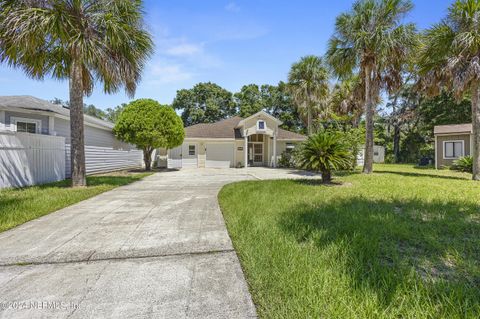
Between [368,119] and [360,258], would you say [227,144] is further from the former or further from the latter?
[360,258]

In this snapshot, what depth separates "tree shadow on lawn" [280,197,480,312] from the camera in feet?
8.37

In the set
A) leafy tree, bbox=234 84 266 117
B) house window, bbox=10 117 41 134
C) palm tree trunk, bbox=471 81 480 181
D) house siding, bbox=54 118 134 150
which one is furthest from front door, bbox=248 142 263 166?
house window, bbox=10 117 41 134

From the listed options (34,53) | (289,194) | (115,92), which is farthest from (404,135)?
(34,53)

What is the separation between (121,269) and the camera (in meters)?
3.08

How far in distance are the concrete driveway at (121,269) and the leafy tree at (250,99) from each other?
106 ft

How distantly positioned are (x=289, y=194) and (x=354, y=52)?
984 cm

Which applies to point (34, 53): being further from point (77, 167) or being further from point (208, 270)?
point (208, 270)

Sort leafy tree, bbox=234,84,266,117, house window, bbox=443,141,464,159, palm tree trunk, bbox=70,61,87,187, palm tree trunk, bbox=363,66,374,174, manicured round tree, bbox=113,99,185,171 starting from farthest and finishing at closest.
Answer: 1. leafy tree, bbox=234,84,266,117
2. house window, bbox=443,141,464,159
3. manicured round tree, bbox=113,99,185,171
4. palm tree trunk, bbox=363,66,374,174
5. palm tree trunk, bbox=70,61,87,187

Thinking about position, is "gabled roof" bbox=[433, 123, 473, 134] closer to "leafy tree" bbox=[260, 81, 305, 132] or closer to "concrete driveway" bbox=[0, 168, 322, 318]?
"leafy tree" bbox=[260, 81, 305, 132]

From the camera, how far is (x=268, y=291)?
8.20 feet

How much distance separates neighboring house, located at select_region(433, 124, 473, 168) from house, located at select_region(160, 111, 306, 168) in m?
10.6

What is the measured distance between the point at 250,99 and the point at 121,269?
36.8 meters

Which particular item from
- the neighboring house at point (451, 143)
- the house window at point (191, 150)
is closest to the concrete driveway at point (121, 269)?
the house window at point (191, 150)

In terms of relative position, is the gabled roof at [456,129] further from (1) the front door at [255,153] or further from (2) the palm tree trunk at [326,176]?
(2) the palm tree trunk at [326,176]
